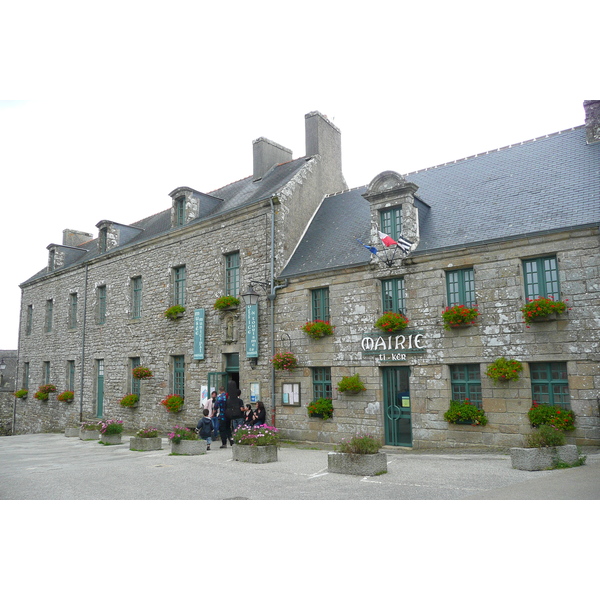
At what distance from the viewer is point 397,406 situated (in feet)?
42.8

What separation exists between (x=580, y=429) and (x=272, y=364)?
8024 millimetres

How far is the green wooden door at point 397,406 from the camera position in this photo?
12867mm

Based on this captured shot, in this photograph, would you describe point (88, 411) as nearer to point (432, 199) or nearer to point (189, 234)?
point (189, 234)

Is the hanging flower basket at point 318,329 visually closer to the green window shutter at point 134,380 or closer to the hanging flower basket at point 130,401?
the hanging flower basket at point 130,401

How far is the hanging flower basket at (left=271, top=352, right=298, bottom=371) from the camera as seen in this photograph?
14625 mm

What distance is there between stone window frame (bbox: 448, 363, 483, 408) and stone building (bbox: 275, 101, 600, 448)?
0.02 metres

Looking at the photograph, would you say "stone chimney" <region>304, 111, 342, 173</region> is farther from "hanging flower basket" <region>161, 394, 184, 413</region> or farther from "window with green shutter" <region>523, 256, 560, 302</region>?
"hanging flower basket" <region>161, 394, 184, 413</region>

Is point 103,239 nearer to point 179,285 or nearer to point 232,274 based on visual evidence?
point 179,285

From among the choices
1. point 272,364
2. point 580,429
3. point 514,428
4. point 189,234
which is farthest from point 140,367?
point 580,429

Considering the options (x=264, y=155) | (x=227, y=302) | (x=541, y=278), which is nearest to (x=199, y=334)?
(x=227, y=302)

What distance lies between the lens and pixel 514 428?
35.8 feet

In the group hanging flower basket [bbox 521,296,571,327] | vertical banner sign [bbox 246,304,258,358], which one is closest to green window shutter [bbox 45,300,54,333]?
vertical banner sign [bbox 246,304,258,358]

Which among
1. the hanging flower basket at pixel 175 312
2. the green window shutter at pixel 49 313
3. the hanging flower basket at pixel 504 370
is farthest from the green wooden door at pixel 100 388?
the hanging flower basket at pixel 504 370

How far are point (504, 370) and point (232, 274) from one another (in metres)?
9.23
